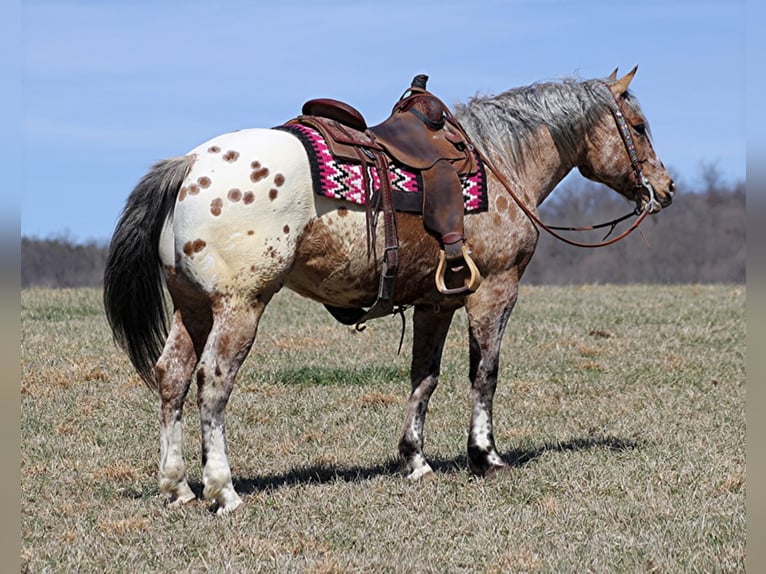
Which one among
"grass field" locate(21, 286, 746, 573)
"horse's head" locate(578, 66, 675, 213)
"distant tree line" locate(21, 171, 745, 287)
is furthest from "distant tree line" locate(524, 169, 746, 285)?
"horse's head" locate(578, 66, 675, 213)

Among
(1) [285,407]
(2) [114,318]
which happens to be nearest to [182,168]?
(2) [114,318]

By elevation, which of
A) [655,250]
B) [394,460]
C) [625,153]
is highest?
[625,153]

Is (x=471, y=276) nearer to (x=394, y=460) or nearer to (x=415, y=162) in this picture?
(x=415, y=162)

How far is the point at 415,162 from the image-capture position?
5.76 metres

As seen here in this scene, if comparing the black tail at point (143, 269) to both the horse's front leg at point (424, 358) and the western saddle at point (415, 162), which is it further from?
the horse's front leg at point (424, 358)

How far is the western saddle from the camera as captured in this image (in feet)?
18.2

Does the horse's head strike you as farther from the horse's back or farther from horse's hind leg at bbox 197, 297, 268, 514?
horse's hind leg at bbox 197, 297, 268, 514

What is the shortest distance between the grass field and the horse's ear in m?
2.55

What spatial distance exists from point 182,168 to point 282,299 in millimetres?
9919

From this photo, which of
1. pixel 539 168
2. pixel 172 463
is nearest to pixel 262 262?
pixel 172 463

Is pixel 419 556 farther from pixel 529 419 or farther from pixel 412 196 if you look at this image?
pixel 529 419

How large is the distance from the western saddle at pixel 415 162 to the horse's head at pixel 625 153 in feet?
3.90

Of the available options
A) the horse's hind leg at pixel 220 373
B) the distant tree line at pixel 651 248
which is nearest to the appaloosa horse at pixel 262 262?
the horse's hind leg at pixel 220 373

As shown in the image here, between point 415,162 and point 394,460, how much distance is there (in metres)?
2.13
